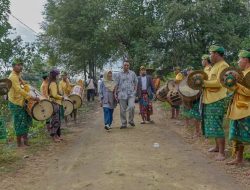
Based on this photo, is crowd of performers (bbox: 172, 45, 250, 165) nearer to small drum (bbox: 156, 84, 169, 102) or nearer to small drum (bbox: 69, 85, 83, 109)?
small drum (bbox: 156, 84, 169, 102)

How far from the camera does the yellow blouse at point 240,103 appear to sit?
24.2 feet

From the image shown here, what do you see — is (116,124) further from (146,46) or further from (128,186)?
→ (146,46)

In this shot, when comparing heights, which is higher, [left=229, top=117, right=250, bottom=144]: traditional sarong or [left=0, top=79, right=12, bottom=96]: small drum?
[left=0, top=79, right=12, bottom=96]: small drum

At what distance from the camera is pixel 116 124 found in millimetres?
14492

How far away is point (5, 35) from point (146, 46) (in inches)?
414

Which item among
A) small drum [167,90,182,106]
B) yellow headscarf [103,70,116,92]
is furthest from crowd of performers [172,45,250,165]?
yellow headscarf [103,70,116,92]

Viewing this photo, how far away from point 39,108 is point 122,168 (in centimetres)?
322

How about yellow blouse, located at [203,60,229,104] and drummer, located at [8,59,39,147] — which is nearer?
yellow blouse, located at [203,60,229,104]

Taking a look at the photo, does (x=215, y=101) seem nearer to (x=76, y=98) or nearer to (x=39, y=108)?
(x=39, y=108)

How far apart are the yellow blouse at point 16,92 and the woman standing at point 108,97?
3.63 meters

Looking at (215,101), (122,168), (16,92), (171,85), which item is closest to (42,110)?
(16,92)

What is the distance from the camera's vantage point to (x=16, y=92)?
382 inches

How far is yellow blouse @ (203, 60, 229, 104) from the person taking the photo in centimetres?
823

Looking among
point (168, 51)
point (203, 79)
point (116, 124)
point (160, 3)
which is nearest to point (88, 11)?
point (160, 3)
